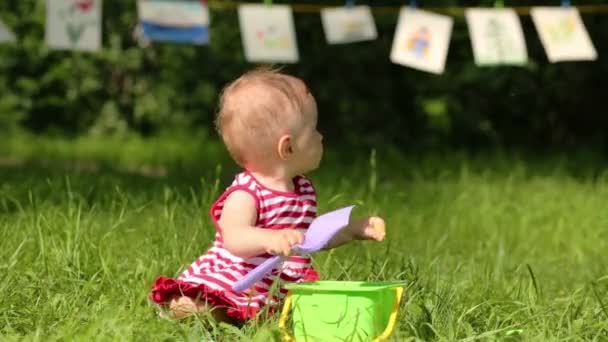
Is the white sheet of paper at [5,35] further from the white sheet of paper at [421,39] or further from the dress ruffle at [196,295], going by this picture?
the dress ruffle at [196,295]

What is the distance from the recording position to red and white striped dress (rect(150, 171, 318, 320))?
259 cm

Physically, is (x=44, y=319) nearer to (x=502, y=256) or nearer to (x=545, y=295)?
(x=545, y=295)

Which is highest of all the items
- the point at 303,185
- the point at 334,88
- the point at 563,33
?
the point at 303,185

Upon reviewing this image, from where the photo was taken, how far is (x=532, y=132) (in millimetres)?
9445

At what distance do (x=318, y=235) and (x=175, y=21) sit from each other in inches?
177

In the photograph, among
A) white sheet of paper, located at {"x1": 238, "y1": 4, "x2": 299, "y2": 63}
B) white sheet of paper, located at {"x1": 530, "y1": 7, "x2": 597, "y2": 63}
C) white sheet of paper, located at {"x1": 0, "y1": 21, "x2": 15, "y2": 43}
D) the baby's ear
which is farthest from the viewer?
white sheet of paper, located at {"x1": 530, "y1": 7, "x2": 597, "y2": 63}

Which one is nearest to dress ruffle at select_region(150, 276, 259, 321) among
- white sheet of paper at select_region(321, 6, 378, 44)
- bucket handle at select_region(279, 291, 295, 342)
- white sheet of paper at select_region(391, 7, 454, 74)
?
bucket handle at select_region(279, 291, 295, 342)

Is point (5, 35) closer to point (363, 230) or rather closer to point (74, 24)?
point (74, 24)

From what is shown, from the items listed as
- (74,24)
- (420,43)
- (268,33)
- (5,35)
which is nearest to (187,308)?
(5,35)

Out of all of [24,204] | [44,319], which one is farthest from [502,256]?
[44,319]

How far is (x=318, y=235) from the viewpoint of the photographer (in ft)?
7.62

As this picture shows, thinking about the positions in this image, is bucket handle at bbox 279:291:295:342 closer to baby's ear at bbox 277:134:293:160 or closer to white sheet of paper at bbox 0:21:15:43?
baby's ear at bbox 277:134:293:160

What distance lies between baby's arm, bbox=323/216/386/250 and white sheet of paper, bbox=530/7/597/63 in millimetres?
4448

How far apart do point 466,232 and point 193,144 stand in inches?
170
